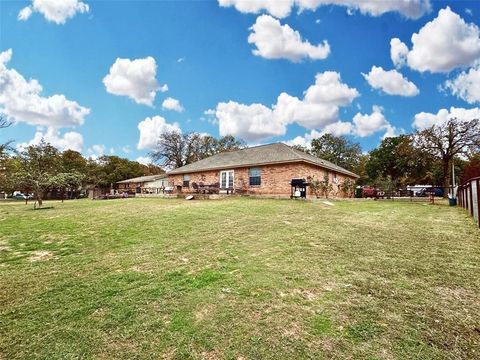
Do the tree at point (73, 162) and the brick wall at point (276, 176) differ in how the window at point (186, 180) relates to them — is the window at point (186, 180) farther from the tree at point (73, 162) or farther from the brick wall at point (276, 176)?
the tree at point (73, 162)

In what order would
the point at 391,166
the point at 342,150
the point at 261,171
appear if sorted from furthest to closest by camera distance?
the point at 342,150, the point at 391,166, the point at 261,171

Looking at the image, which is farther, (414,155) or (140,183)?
(140,183)

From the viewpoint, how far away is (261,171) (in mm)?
20906

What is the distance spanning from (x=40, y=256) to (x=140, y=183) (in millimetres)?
37612

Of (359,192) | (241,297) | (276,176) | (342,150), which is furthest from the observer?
(342,150)

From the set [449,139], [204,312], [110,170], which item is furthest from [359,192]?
[110,170]

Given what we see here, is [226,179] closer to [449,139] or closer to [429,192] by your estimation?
[449,139]

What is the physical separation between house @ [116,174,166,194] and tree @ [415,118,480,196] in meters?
30.8

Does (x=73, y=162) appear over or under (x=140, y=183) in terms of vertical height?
over

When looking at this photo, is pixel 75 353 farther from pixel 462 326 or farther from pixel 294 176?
pixel 294 176

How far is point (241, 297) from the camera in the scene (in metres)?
3.28

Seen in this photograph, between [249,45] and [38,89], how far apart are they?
1552cm

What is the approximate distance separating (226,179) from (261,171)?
12.7ft

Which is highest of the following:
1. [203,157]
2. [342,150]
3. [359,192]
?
[342,150]
